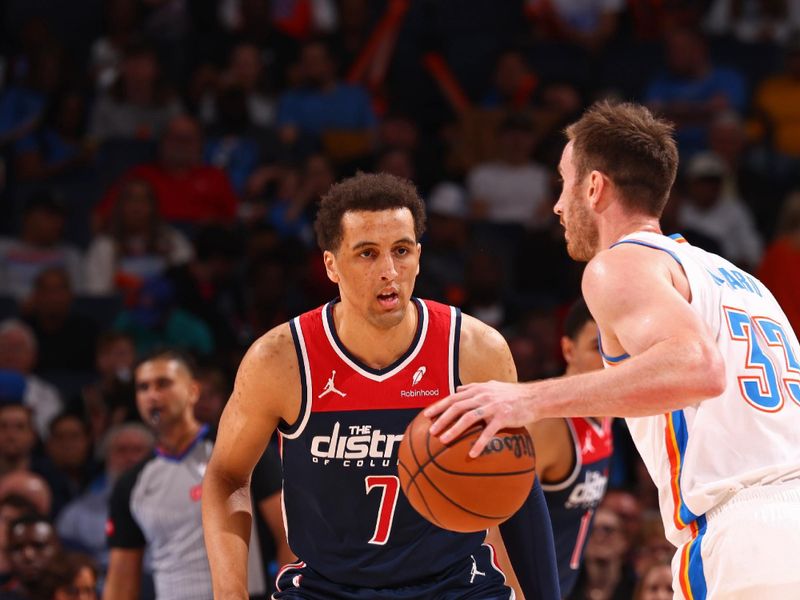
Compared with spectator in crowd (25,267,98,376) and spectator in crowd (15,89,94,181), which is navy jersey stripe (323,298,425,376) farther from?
spectator in crowd (15,89,94,181)

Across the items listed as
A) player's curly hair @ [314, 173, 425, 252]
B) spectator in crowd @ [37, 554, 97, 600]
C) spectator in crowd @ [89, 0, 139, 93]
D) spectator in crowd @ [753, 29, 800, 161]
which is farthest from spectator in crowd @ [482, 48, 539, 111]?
player's curly hair @ [314, 173, 425, 252]

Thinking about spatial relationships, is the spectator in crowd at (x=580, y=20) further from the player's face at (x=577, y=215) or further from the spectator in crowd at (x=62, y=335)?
the player's face at (x=577, y=215)

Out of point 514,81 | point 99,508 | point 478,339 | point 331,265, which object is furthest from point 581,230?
point 514,81

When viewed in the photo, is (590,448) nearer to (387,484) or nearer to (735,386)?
(387,484)

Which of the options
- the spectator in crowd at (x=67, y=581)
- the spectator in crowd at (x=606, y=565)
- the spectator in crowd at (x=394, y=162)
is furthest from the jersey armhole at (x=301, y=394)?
the spectator in crowd at (x=394, y=162)

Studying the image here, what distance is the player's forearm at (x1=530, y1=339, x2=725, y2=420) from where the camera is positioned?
3.04 meters

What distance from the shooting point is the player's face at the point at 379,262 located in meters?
4.15

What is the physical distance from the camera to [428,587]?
4113mm

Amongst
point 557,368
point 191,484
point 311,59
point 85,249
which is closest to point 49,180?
point 85,249

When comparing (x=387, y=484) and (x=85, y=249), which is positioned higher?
(x=85, y=249)

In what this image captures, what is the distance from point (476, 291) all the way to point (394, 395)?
5.56 m

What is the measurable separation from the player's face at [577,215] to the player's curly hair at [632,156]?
5 centimetres

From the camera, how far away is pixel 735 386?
11.0 ft

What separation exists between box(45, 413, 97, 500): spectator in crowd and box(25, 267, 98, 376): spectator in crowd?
990mm
